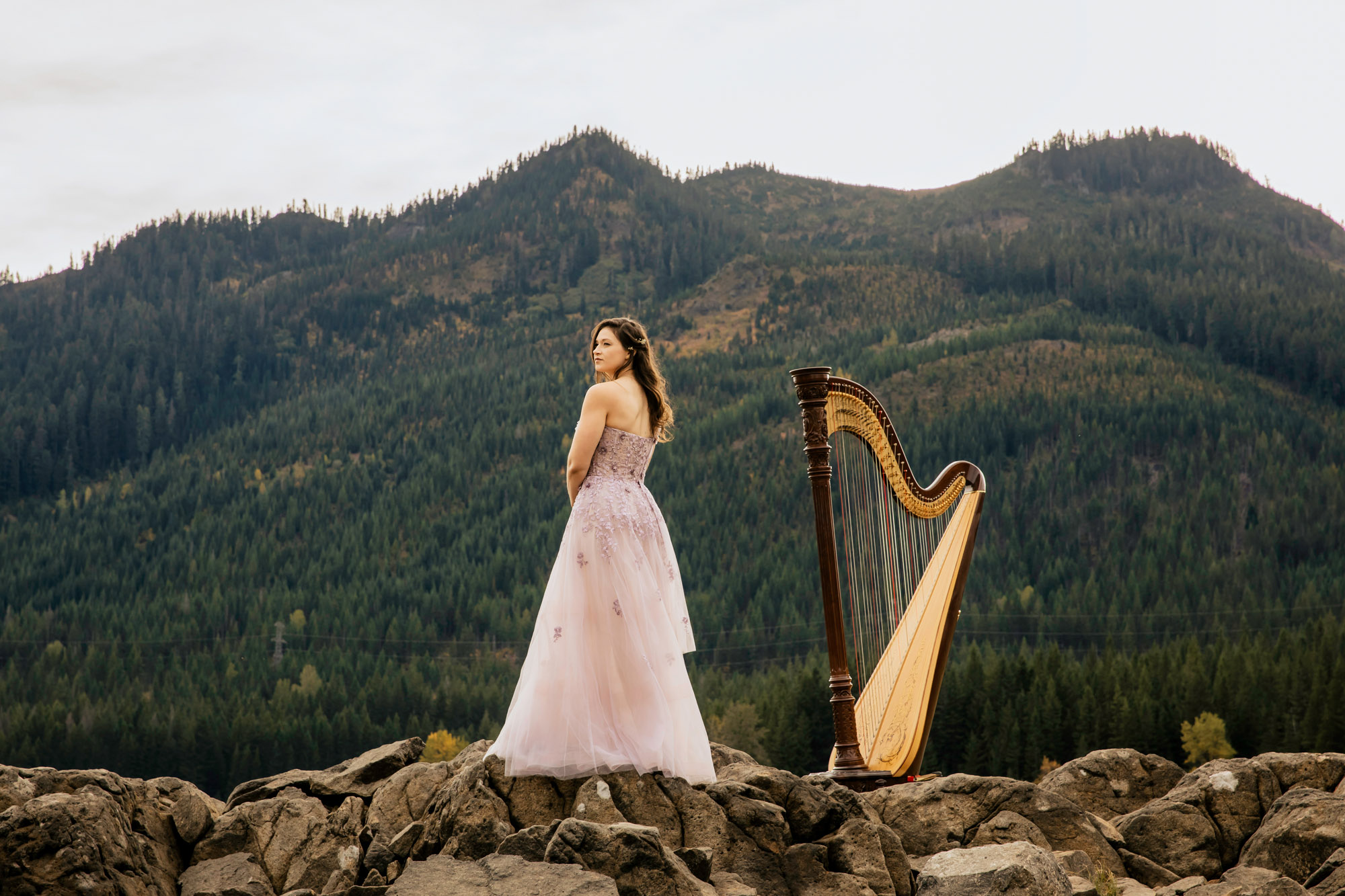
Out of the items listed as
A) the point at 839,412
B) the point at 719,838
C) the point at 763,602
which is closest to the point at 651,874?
the point at 719,838

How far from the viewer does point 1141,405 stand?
116188 mm

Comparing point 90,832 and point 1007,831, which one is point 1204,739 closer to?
point 1007,831

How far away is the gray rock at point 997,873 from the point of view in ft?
22.0

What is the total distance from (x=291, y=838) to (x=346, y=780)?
0.78 metres

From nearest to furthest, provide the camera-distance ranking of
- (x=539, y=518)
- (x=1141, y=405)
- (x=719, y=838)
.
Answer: (x=719, y=838) < (x=1141, y=405) < (x=539, y=518)

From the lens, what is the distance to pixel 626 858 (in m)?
6.59

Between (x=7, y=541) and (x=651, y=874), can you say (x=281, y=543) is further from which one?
(x=651, y=874)

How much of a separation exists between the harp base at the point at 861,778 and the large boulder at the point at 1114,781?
2317mm

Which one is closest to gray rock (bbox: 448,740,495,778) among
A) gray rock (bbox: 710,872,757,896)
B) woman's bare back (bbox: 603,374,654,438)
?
gray rock (bbox: 710,872,757,896)

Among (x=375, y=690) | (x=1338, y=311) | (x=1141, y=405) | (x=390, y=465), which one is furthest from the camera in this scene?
(x=390, y=465)

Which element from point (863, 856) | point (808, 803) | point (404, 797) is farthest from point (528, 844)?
point (404, 797)

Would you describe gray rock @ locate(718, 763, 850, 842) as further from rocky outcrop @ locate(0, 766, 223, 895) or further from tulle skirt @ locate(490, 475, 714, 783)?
rocky outcrop @ locate(0, 766, 223, 895)

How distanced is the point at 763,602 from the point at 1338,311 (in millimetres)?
77750

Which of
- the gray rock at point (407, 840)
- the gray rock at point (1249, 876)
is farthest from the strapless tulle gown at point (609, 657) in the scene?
the gray rock at point (1249, 876)
